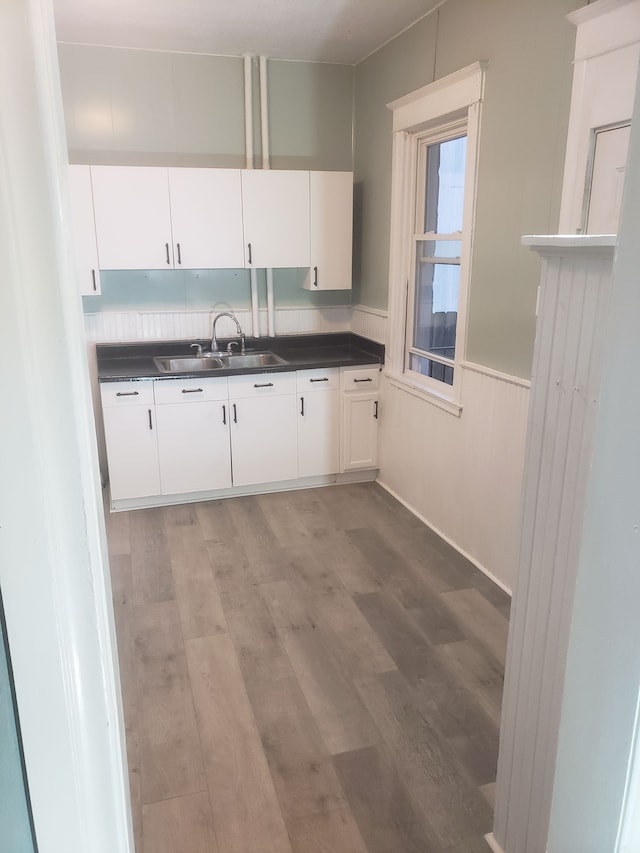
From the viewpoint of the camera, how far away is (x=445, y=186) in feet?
11.7

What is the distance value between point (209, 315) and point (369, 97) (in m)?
1.76

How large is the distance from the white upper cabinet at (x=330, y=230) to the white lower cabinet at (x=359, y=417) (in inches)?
24.6

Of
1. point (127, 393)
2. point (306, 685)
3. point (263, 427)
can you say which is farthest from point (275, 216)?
point (306, 685)

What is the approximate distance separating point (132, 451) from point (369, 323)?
1.79 meters

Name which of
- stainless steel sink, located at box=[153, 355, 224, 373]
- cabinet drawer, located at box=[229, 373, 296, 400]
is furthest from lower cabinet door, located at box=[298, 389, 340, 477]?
stainless steel sink, located at box=[153, 355, 224, 373]

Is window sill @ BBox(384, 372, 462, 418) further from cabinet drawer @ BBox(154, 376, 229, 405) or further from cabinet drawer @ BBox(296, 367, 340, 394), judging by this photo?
cabinet drawer @ BBox(154, 376, 229, 405)

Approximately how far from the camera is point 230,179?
398 centimetres

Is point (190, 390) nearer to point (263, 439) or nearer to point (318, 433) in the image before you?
point (263, 439)

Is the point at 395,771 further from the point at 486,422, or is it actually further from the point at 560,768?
the point at 486,422

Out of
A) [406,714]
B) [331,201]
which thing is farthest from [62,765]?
[331,201]

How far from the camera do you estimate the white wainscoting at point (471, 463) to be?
297 centimetres

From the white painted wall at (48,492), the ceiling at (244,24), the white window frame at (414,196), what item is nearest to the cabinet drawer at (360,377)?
the white window frame at (414,196)

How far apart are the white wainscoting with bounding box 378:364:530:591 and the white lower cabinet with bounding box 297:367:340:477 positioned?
374 millimetres

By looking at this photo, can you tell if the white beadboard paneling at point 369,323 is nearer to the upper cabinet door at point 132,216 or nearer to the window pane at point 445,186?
the window pane at point 445,186
